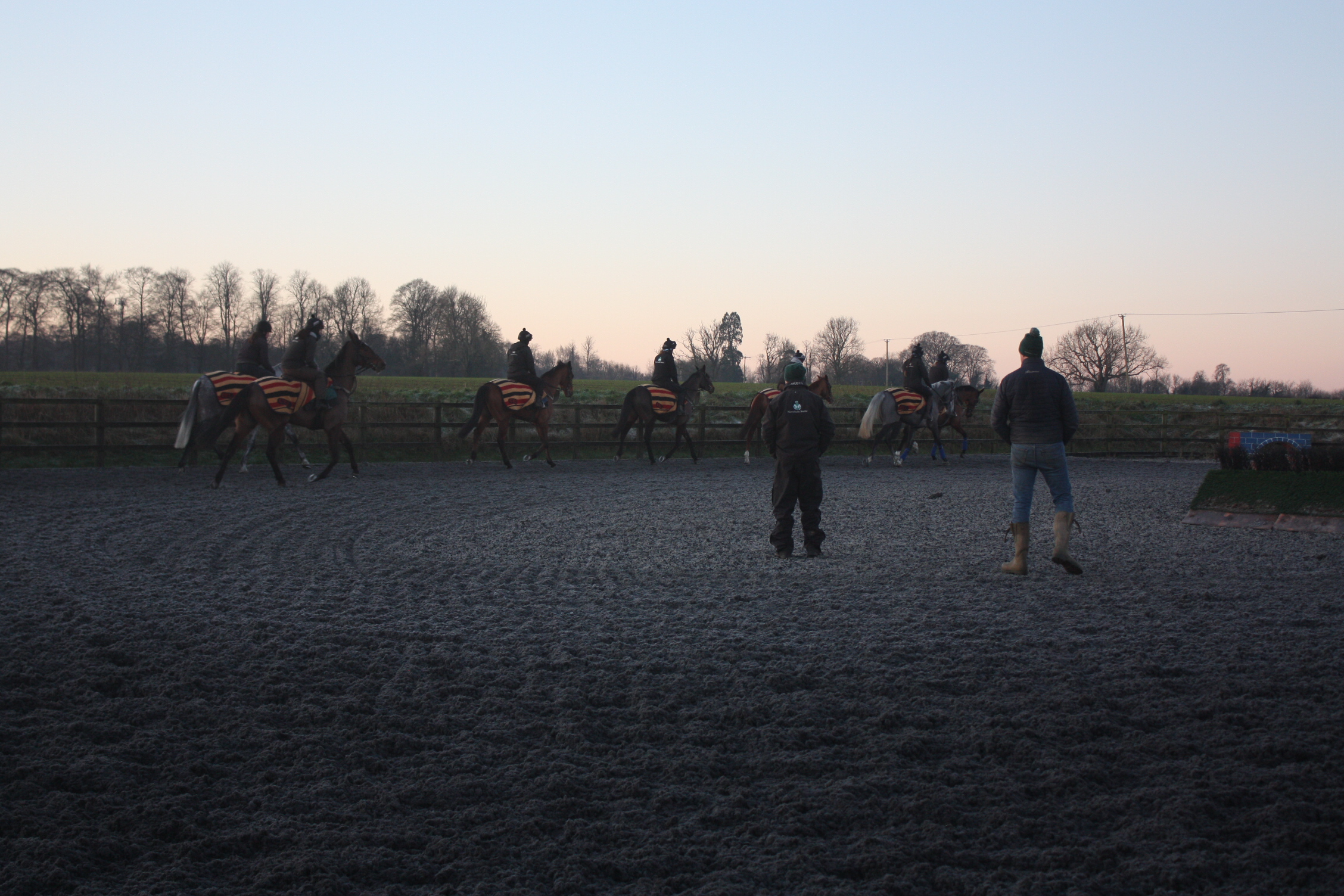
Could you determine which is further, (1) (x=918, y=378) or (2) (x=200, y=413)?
(1) (x=918, y=378)

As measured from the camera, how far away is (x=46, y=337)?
55844 millimetres

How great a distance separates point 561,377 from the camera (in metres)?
18.5

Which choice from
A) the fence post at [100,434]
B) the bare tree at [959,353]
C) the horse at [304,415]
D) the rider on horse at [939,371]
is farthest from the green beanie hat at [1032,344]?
the bare tree at [959,353]

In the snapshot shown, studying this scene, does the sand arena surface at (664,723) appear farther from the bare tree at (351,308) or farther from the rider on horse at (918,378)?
the bare tree at (351,308)

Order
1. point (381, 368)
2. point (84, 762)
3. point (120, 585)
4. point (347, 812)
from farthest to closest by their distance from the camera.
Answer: point (381, 368) < point (120, 585) < point (84, 762) < point (347, 812)

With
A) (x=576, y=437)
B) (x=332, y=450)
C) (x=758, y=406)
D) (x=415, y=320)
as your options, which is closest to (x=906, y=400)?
(x=758, y=406)

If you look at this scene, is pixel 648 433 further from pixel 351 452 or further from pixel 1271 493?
pixel 1271 493

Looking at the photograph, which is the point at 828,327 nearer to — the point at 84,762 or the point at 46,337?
the point at 46,337

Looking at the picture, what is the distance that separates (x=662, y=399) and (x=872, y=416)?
450cm

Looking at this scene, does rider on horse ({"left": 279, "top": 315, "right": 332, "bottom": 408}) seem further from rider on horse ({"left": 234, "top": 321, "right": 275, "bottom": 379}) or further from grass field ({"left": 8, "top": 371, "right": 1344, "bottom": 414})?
grass field ({"left": 8, "top": 371, "right": 1344, "bottom": 414})

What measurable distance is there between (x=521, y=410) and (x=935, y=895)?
15.5 metres

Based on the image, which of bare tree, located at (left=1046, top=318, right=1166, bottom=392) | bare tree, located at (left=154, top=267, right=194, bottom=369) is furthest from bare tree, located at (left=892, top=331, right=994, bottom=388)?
bare tree, located at (left=154, top=267, right=194, bottom=369)

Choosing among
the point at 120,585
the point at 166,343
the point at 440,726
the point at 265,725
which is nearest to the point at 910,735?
the point at 440,726

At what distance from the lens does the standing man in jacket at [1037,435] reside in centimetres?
708
